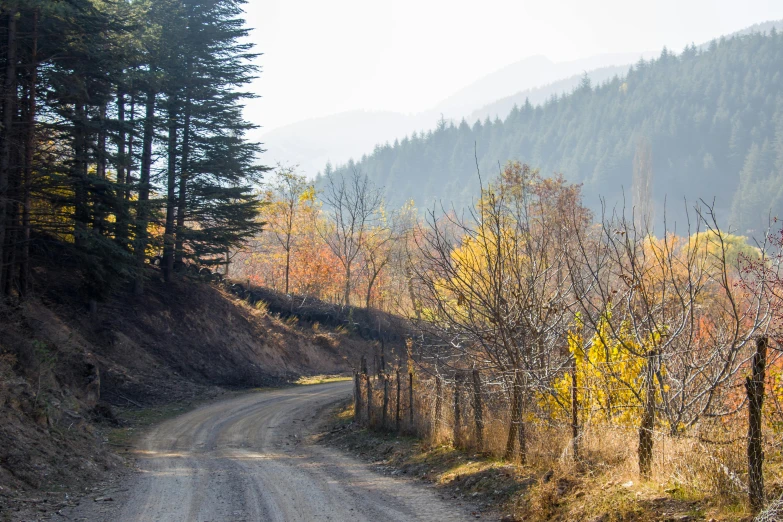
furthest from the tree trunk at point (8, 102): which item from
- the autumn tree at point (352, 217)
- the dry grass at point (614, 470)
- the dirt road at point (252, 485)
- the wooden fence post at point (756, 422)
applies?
the autumn tree at point (352, 217)

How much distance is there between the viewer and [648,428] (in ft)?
25.5

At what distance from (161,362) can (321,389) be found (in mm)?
7746

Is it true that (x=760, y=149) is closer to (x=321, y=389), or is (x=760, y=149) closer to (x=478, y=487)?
(x=321, y=389)

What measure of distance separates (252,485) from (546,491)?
5.61 meters

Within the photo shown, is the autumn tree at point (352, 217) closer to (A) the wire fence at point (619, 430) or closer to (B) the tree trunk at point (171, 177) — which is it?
(B) the tree trunk at point (171, 177)

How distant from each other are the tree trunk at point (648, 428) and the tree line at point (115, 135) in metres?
17.7

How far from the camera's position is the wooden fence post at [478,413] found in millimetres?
11711

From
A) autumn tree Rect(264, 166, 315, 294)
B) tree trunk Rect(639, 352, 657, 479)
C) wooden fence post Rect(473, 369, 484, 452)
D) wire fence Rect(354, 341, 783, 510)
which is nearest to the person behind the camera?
wire fence Rect(354, 341, 783, 510)

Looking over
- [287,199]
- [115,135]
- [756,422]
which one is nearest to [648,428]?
[756,422]

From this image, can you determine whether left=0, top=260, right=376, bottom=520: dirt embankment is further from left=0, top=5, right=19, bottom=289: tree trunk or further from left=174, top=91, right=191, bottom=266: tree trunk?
left=0, top=5, right=19, bottom=289: tree trunk

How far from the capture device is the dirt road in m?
9.38

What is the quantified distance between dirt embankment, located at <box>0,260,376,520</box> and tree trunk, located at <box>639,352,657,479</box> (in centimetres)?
862

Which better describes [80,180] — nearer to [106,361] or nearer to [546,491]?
[106,361]

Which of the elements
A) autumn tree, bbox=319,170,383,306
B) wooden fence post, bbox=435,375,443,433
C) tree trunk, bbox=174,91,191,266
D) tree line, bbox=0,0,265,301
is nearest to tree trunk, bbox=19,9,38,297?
tree line, bbox=0,0,265,301
